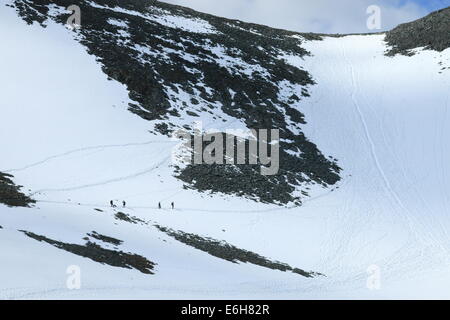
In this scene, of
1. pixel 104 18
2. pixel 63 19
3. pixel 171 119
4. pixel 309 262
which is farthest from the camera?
A: pixel 104 18

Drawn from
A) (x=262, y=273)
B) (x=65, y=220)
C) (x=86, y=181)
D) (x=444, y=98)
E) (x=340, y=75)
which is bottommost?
(x=262, y=273)

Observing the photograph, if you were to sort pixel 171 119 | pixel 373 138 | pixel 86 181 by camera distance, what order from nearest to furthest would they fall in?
1. pixel 86 181
2. pixel 171 119
3. pixel 373 138

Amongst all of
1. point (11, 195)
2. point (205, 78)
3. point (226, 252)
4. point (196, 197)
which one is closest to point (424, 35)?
point (205, 78)

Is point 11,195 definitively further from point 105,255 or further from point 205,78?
point 205,78

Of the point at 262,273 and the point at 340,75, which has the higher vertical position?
the point at 340,75

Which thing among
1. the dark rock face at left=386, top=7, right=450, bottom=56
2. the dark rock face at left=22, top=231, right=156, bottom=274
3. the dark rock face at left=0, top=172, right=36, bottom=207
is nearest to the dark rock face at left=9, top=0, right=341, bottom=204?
the dark rock face at left=0, top=172, right=36, bottom=207

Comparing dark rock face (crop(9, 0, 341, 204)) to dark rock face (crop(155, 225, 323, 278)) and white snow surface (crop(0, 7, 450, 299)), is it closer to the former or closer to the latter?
white snow surface (crop(0, 7, 450, 299))

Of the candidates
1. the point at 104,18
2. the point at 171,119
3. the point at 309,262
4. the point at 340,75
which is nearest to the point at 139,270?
the point at 309,262

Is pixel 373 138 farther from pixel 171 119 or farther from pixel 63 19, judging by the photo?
pixel 63 19
